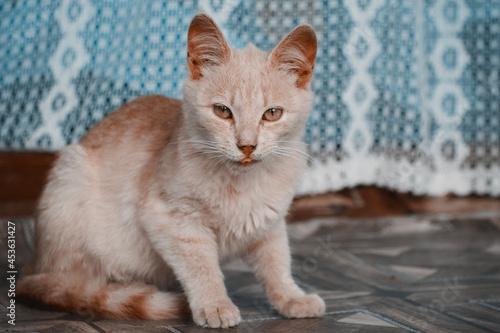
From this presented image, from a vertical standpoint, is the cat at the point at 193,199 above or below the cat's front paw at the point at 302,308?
above

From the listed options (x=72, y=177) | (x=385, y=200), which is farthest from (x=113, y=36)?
(x=385, y=200)

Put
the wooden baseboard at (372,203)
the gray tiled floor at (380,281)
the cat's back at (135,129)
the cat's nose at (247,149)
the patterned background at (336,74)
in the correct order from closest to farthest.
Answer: the cat's nose at (247,149) < the gray tiled floor at (380,281) < the cat's back at (135,129) < the patterned background at (336,74) < the wooden baseboard at (372,203)

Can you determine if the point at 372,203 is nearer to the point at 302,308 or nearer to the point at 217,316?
the point at 302,308

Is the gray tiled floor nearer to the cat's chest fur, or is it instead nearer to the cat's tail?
the cat's tail

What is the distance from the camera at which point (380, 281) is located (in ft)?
5.91

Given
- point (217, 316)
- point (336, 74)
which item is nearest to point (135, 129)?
point (217, 316)

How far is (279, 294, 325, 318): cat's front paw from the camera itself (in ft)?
4.52

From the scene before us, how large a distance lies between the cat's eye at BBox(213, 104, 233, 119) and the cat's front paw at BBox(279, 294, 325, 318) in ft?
1.60

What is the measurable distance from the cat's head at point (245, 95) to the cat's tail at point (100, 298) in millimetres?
382

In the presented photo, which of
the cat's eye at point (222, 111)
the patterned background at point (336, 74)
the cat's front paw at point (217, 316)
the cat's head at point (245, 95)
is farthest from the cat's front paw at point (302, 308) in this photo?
the patterned background at point (336, 74)

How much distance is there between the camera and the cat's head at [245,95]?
1262mm

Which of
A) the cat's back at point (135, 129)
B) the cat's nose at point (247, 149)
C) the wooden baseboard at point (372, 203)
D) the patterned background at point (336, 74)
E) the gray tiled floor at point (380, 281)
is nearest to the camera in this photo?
the cat's nose at point (247, 149)

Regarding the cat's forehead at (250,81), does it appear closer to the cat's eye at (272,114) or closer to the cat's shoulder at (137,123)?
the cat's eye at (272,114)

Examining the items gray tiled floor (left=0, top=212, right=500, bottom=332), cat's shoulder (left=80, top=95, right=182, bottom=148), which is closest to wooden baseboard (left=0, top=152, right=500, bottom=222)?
gray tiled floor (left=0, top=212, right=500, bottom=332)
